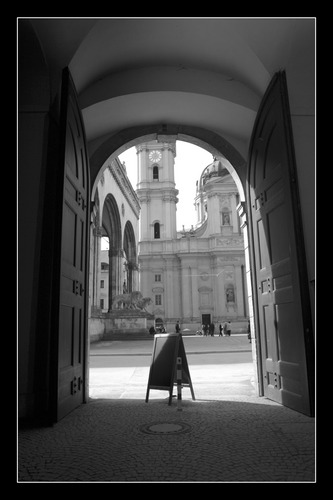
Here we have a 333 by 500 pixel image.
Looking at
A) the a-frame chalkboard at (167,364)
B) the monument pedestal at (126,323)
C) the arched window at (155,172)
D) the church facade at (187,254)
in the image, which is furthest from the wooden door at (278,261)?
the arched window at (155,172)

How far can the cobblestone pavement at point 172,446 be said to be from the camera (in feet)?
9.86

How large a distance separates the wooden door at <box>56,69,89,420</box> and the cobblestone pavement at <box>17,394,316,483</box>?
0.52 metres

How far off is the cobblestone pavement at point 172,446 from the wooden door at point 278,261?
20.9 inches

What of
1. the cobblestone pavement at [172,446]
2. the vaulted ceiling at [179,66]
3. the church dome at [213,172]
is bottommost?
the cobblestone pavement at [172,446]

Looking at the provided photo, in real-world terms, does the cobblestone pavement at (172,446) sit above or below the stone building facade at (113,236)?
below

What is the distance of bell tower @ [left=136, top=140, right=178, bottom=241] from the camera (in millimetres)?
57781

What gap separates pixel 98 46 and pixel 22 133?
176 centimetres

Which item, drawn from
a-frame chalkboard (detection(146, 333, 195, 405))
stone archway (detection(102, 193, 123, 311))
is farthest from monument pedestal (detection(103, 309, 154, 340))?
a-frame chalkboard (detection(146, 333, 195, 405))

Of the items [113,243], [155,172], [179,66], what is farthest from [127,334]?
[155,172]

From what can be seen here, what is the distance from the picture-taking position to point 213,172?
63250mm

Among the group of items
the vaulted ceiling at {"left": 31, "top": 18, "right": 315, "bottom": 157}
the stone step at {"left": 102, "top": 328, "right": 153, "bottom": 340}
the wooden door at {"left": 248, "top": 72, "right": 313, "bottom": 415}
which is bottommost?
the stone step at {"left": 102, "top": 328, "right": 153, "bottom": 340}

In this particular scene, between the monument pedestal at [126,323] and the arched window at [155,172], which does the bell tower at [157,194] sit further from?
the monument pedestal at [126,323]

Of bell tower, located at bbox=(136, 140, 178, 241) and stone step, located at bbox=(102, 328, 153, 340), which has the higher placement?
bell tower, located at bbox=(136, 140, 178, 241)

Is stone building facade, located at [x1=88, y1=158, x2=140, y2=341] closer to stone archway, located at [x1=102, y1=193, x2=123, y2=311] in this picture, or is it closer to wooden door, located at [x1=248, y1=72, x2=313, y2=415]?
stone archway, located at [x1=102, y1=193, x2=123, y2=311]
